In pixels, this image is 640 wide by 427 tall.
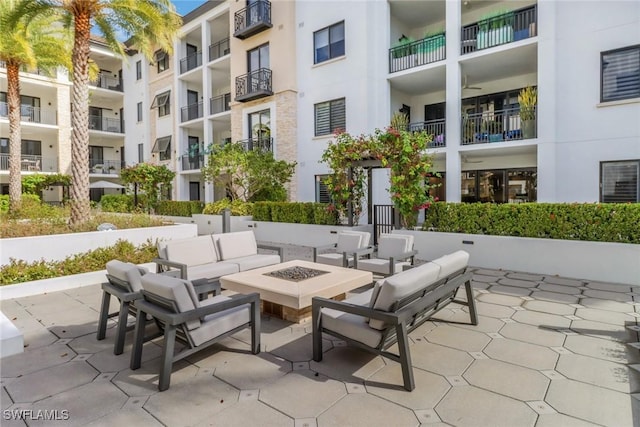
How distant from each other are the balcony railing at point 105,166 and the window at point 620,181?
29797mm

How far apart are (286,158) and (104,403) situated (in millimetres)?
14541

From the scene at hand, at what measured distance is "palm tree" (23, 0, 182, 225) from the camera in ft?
32.8

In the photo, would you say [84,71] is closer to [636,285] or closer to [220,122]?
[220,122]

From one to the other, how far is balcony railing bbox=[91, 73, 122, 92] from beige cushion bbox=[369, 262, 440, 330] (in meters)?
31.8

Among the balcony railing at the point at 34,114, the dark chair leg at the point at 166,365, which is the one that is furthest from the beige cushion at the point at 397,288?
the balcony railing at the point at 34,114

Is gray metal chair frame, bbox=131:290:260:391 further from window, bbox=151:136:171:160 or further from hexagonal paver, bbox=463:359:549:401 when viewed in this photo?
window, bbox=151:136:171:160

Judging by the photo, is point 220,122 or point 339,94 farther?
point 220,122

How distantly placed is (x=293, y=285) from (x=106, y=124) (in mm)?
30380

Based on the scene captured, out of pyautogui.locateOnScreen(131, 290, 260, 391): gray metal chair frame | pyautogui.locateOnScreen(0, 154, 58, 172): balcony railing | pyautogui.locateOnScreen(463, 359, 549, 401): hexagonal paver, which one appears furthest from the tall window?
pyautogui.locateOnScreen(0, 154, 58, 172): balcony railing

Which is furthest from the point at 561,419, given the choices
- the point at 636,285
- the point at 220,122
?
the point at 220,122

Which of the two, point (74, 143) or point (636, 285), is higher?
point (74, 143)

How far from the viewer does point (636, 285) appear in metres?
7.04

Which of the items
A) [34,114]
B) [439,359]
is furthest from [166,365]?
[34,114]

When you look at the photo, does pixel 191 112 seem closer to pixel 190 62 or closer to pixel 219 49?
pixel 190 62
